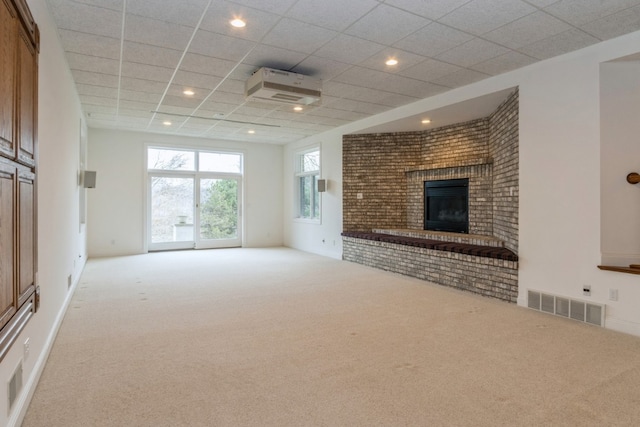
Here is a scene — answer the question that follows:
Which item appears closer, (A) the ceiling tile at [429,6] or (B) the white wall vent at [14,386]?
(B) the white wall vent at [14,386]

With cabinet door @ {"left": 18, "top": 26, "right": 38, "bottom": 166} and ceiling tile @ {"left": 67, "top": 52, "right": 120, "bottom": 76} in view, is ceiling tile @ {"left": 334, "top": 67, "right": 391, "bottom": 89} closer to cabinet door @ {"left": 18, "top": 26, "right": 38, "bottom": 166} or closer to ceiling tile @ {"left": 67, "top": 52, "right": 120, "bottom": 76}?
ceiling tile @ {"left": 67, "top": 52, "right": 120, "bottom": 76}

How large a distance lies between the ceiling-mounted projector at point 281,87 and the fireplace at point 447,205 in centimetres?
315

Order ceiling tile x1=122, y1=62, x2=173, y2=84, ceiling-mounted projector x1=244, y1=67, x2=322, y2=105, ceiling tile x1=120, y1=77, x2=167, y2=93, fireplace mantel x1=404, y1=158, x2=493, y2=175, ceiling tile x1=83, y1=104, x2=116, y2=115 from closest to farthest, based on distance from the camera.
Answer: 1. ceiling-mounted projector x1=244, y1=67, x2=322, y2=105
2. ceiling tile x1=122, y1=62, x2=173, y2=84
3. ceiling tile x1=120, y1=77, x2=167, y2=93
4. fireplace mantel x1=404, y1=158, x2=493, y2=175
5. ceiling tile x1=83, y1=104, x2=116, y2=115

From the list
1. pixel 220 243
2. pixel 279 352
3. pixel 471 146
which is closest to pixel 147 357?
pixel 279 352

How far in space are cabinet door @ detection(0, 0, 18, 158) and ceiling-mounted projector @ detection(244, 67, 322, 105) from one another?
248cm

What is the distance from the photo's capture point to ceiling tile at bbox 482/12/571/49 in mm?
3170

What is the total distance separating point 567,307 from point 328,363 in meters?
2.71

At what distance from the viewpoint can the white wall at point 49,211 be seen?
217 centimetres

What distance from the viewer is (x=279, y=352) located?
2.87 m

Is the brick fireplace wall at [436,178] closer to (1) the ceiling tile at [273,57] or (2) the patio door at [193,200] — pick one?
(1) the ceiling tile at [273,57]

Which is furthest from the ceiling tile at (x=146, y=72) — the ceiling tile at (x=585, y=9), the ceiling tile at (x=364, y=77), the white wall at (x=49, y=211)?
the ceiling tile at (x=585, y=9)

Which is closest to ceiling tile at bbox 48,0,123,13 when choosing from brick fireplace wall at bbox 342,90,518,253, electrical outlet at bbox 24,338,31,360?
electrical outlet at bbox 24,338,31,360

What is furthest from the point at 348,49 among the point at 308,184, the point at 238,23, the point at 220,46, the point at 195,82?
the point at 308,184

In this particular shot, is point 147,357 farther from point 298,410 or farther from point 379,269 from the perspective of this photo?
point 379,269
